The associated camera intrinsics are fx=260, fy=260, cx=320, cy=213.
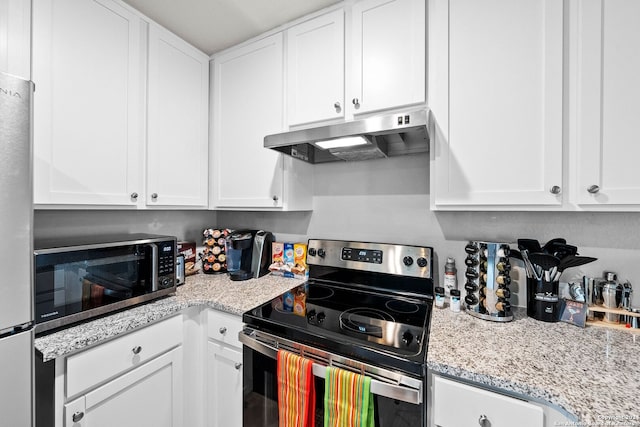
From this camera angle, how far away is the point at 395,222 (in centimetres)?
155

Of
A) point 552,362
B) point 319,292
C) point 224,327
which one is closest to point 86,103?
point 224,327

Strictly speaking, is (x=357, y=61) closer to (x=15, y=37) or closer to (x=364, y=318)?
(x=364, y=318)

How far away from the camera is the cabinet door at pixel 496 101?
3.23 feet

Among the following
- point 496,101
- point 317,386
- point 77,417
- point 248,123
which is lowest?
point 77,417

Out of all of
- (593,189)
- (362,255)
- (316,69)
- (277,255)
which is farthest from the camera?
(277,255)

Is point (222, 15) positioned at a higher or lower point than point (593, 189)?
higher

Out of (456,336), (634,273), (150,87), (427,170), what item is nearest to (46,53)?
(150,87)

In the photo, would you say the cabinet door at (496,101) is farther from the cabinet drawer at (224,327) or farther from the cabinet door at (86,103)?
the cabinet door at (86,103)

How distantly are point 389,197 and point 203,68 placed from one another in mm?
1519

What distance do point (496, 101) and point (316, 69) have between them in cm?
89

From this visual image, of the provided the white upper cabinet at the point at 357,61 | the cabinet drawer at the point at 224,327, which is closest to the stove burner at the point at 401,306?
the cabinet drawer at the point at 224,327

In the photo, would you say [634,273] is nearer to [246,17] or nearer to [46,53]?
[246,17]

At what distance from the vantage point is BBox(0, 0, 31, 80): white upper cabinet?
3.08ft

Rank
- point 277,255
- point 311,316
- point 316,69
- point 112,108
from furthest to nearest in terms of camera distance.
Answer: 1. point 277,255
2. point 316,69
3. point 112,108
4. point 311,316
